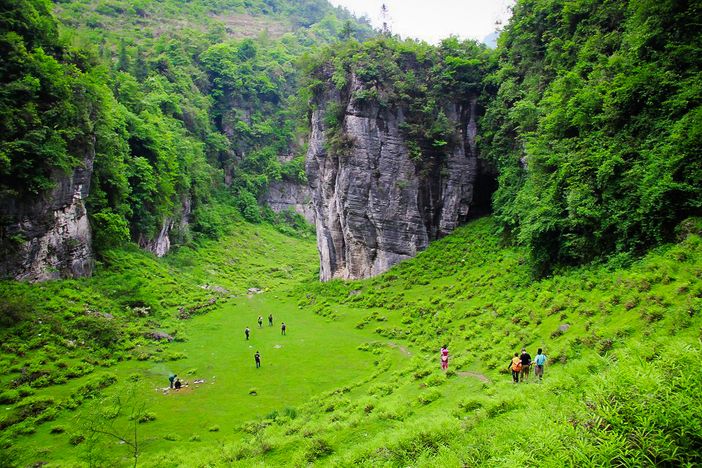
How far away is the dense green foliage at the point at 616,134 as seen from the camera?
52.4ft

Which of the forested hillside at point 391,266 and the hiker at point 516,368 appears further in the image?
the hiker at point 516,368

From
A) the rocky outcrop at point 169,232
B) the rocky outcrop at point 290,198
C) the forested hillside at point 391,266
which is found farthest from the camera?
the rocky outcrop at point 290,198

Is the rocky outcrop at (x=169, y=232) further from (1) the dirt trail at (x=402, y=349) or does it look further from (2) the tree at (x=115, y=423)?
(1) the dirt trail at (x=402, y=349)

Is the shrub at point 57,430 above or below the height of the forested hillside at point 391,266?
below

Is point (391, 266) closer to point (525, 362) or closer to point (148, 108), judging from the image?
point (525, 362)

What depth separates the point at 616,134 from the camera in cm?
1923

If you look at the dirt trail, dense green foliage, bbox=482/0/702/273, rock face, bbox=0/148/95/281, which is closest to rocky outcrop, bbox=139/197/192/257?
rock face, bbox=0/148/95/281

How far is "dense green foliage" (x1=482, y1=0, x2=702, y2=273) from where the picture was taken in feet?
52.4

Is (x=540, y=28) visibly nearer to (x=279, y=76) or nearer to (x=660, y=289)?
(x=660, y=289)

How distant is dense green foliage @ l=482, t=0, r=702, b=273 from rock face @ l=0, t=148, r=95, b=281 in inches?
Result: 1395

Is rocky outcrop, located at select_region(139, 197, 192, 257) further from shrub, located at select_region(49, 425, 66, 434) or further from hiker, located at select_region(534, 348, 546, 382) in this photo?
hiker, located at select_region(534, 348, 546, 382)

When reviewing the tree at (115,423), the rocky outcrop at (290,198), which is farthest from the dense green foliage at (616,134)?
the rocky outcrop at (290,198)

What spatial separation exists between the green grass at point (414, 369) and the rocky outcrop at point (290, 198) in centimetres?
4333

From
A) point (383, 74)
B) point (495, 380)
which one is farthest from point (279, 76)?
point (495, 380)
